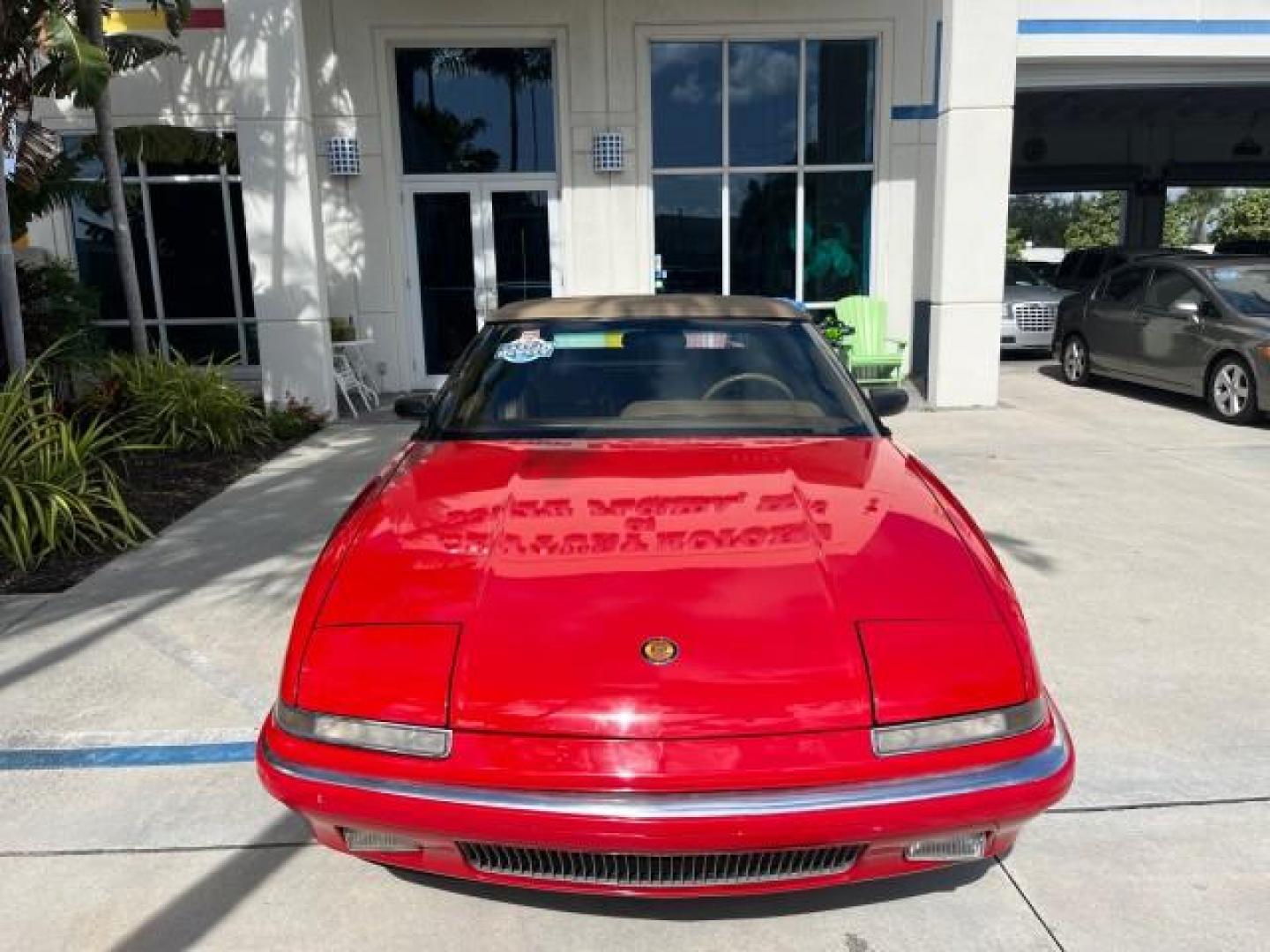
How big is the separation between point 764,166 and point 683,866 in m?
11.3

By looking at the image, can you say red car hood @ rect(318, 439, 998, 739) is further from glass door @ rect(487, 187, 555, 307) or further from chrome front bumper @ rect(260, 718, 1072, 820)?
glass door @ rect(487, 187, 555, 307)

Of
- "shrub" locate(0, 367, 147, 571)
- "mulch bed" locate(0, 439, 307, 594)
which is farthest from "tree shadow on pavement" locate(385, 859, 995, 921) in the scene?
"shrub" locate(0, 367, 147, 571)

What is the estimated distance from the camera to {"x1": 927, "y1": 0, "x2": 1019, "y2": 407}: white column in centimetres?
983

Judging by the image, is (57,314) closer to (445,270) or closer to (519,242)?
(445,270)

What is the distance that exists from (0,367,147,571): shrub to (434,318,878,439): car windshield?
3316 mm

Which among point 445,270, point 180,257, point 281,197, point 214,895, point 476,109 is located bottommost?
point 214,895

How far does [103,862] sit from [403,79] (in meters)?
10.8

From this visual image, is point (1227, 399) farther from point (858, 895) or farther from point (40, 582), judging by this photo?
point (40, 582)

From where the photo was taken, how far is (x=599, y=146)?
37.8 feet

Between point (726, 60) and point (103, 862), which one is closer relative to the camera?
point (103, 862)

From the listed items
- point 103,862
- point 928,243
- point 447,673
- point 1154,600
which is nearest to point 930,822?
point 447,673

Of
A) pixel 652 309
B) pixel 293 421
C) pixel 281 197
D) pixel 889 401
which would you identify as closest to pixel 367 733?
pixel 652 309

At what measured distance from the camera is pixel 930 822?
2.05 m

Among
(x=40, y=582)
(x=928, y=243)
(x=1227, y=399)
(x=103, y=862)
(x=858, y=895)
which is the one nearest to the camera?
(x=858, y=895)
